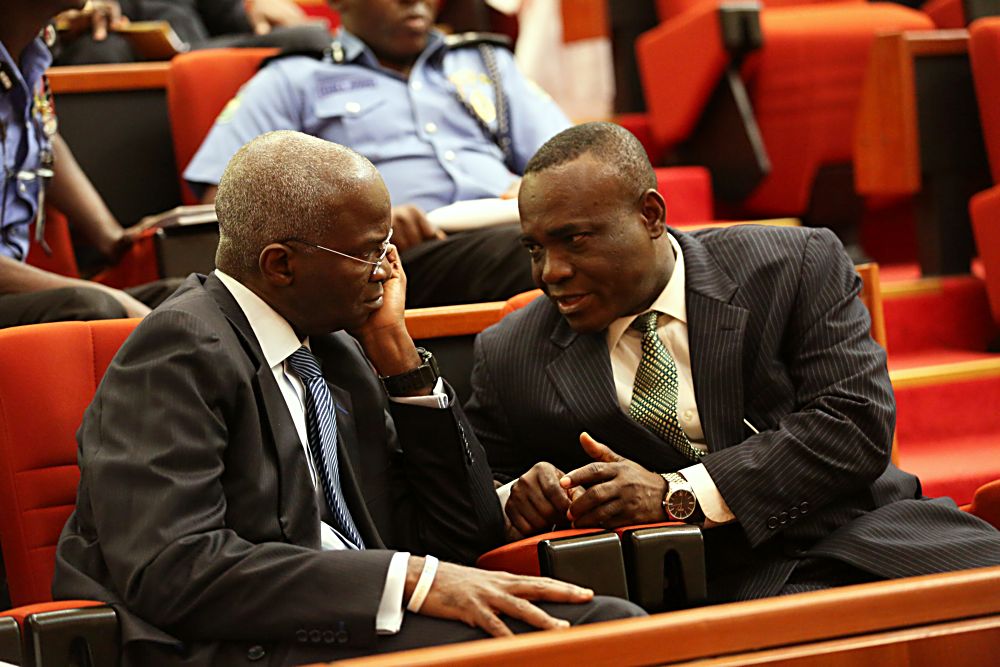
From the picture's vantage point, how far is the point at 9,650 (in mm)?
708

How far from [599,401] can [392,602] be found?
0.31 meters

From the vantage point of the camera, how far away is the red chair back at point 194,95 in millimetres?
1645

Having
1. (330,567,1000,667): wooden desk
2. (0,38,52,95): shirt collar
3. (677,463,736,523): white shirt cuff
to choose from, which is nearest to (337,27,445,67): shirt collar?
(0,38,52,95): shirt collar

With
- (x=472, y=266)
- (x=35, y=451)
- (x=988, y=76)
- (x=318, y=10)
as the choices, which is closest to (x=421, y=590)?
(x=35, y=451)

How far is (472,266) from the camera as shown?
137 centimetres

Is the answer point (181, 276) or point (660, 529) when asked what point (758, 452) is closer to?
point (660, 529)

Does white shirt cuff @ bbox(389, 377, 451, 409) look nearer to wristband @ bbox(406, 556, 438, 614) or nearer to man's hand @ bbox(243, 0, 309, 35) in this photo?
wristband @ bbox(406, 556, 438, 614)

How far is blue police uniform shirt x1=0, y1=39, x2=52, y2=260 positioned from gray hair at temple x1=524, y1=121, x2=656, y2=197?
1.87 feet

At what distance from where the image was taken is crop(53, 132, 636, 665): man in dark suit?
73 cm

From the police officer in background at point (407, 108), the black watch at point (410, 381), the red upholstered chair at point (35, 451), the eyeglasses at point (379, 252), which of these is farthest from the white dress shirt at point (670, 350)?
the police officer in background at point (407, 108)

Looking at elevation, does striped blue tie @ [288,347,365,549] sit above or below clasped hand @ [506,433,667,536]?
above

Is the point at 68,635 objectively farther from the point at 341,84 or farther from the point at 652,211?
the point at 341,84

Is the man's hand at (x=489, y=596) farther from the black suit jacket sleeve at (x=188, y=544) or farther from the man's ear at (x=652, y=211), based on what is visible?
the man's ear at (x=652, y=211)

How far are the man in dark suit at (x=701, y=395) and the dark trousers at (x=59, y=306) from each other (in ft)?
1.09
